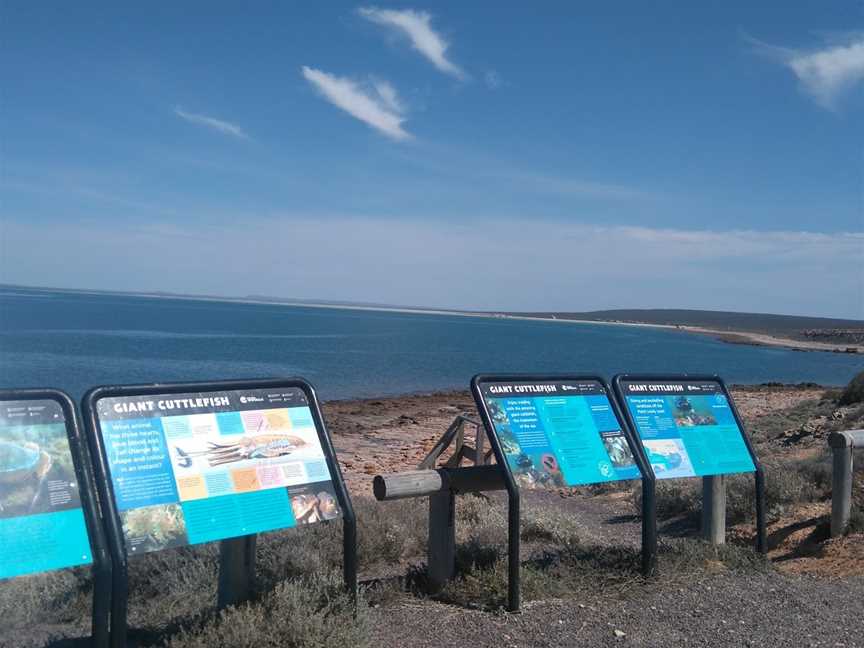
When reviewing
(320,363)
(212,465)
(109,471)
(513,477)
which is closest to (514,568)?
(513,477)

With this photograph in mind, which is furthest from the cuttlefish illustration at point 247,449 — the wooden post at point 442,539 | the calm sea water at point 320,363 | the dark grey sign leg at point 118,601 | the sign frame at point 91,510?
the calm sea water at point 320,363

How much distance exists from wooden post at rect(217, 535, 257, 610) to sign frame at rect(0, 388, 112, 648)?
2.45 feet

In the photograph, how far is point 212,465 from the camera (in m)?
3.90

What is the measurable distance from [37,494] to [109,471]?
12.2 inches

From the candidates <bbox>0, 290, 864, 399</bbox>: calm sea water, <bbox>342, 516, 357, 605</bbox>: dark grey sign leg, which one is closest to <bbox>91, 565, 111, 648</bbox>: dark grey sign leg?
<bbox>342, 516, 357, 605</bbox>: dark grey sign leg

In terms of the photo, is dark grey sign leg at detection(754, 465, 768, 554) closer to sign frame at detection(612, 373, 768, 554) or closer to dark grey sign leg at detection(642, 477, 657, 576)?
sign frame at detection(612, 373, 768, 554)

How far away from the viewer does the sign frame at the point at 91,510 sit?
3.41m

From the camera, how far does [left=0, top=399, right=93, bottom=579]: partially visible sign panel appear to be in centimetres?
323

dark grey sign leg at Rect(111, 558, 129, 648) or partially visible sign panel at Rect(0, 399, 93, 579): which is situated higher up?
partially visible sign panel at Rect(0, 399, 93, 579)

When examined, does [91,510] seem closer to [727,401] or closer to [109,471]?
[109,471]

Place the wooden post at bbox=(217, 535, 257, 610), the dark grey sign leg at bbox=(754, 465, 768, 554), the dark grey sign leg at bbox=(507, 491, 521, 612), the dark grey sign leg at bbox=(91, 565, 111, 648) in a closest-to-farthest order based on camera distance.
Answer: the dark grey sign leg at bbox=(91, 565, 111, 648)
the wooden post at bbox=(217, 535, 257, 610)
the dark grey sign leg at bbox=(507, 491, 521, 612)
the dark grey sign leg at bbox=(754, 465, 768, 554)

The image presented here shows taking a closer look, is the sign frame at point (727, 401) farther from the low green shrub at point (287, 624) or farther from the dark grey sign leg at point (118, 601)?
the dark grey sign leg at point (118, 601)

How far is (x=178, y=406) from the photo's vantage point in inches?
155

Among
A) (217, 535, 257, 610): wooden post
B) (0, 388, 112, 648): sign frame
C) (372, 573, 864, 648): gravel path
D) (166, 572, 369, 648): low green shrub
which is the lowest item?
(372, 573, 864, 648): gravel path
